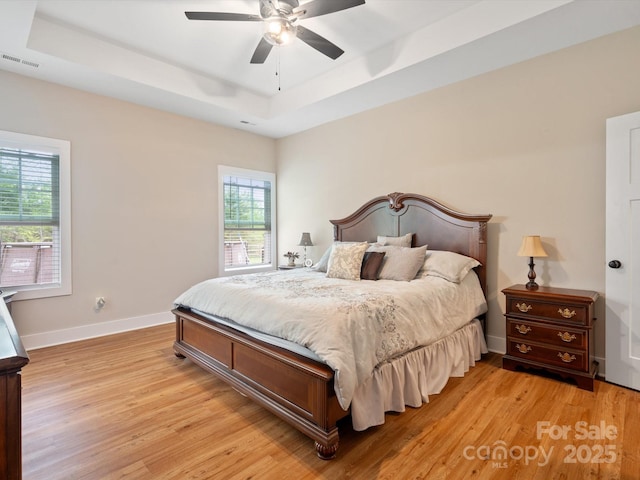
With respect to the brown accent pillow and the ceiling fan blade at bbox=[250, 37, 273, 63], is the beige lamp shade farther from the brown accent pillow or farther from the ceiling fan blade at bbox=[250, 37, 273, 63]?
the ceiling fan blade at bbox=[250, 37, 273, 63]

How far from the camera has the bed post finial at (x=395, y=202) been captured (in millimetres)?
4035

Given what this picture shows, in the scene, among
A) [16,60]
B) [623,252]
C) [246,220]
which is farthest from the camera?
[246,220]

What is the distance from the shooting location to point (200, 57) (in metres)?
3.63

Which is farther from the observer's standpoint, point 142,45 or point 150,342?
point 150,342

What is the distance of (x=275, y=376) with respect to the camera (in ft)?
7.12

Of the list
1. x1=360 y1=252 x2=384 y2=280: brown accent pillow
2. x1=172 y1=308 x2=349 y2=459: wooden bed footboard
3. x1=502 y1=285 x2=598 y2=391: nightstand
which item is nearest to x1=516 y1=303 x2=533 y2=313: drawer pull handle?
x1=502 y1=285 x2=598 y2=391: nightstand

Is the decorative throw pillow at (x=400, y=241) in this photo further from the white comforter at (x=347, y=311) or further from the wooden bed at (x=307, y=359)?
the white comforter at (x=347, y=311)

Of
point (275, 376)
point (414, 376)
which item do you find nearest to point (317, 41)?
point (275, 376)

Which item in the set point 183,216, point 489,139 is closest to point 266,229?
point 183,216

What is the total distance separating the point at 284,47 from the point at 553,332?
3600mm

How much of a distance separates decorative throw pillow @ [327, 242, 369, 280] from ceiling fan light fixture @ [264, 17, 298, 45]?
1.95 m

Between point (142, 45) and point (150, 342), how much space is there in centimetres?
312

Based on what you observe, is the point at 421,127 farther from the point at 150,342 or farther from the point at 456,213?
the point at 150,342

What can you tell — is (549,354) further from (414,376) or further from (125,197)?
(125,197)
